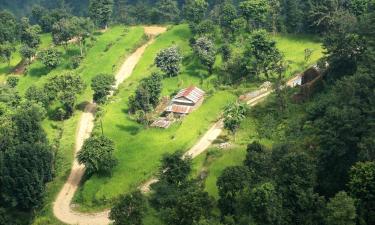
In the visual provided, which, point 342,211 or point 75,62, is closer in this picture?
point 342,211

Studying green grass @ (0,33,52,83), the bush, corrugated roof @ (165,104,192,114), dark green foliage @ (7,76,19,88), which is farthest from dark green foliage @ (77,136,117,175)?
green grass @ (0,33,52,83)

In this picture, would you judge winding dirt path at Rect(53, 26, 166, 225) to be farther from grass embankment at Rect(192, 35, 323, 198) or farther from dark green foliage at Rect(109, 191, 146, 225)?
grass embankment at Rect(192, 35, 323, 198)

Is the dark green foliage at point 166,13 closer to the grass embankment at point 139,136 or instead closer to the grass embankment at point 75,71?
the grass embankment at point 75,71

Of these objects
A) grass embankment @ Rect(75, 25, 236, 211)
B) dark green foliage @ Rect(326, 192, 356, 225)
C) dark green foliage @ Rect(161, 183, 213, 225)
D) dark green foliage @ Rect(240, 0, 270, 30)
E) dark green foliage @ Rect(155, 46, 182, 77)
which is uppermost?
dark green foliage @ Rect(240, 0, 270, 30)

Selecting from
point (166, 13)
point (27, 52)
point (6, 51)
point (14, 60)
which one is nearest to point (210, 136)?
point (27, 52)

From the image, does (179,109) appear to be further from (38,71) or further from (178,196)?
(38,71)

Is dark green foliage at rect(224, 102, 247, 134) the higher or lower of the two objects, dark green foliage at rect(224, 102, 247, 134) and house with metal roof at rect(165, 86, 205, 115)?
the higher
